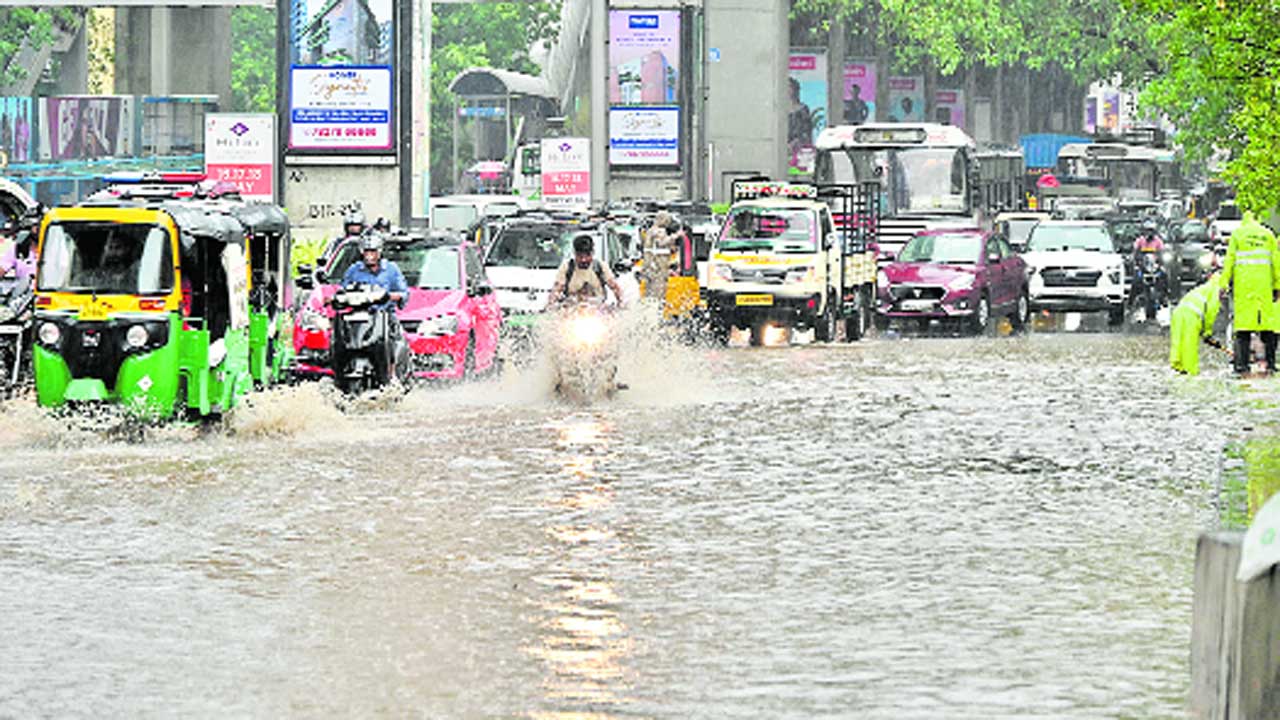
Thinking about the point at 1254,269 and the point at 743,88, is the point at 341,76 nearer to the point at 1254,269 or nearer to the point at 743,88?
the point at 1254,269

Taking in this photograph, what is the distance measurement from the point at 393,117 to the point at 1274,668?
115 feet

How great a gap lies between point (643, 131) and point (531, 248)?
23.2 metres

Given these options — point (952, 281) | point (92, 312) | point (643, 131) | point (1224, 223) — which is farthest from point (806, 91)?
point (92, 312)

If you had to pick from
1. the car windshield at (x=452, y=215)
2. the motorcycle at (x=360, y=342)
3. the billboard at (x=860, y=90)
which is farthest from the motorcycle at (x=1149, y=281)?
the billboard at (x=860, y=90)

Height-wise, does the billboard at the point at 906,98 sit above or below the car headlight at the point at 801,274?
above

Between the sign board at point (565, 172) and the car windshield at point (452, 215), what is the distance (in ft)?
4.44

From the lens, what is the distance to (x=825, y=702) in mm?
9586

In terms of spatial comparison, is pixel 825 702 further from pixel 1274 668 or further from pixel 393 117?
pixel 393 117

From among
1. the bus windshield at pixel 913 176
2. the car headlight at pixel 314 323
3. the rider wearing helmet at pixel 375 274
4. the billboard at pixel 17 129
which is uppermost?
the billboard at pixel 17 129

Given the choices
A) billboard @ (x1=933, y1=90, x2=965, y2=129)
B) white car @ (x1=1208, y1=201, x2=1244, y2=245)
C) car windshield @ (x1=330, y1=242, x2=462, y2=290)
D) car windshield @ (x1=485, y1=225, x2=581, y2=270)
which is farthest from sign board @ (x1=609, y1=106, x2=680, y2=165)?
billboard @ (x1=933, y1=90, x2=965, y2=129)

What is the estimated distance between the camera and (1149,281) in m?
45.1

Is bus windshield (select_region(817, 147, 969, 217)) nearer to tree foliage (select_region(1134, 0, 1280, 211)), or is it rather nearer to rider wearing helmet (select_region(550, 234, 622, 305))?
tree foliage (select_region(1134, 0, 1280, 211))

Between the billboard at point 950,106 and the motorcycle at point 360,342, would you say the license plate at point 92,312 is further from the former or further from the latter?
the billboard at point 950,106

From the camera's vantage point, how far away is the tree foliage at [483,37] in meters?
98.6
